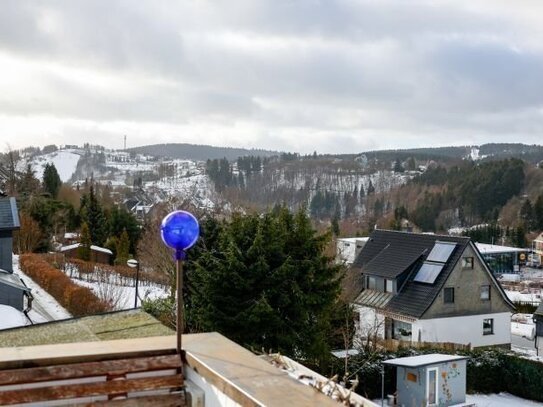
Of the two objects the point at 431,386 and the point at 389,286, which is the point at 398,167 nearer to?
the point at 389,286

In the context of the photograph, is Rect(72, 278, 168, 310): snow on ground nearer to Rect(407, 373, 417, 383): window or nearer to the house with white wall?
the house with white wall

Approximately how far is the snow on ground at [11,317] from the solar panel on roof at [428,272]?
588 inches

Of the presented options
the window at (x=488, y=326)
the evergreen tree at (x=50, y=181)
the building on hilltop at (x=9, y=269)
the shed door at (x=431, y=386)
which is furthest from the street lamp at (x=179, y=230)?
the evergreen tree at (x=50, y=181)

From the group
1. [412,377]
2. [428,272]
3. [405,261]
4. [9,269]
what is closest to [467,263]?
[428,272]

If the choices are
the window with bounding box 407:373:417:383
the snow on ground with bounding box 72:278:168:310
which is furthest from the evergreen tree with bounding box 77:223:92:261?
the window with bounding box 407:373:417:383

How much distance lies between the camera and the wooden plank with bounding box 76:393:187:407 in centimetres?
326

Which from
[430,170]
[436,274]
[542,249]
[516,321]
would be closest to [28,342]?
[436,274]

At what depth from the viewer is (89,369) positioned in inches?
129

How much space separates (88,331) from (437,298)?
55.7 feet

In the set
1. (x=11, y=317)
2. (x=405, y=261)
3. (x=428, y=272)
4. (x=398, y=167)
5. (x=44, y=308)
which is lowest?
(x=44, y=308)

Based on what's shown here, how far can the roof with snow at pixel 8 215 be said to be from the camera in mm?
16781

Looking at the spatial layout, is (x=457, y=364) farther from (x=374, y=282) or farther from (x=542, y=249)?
(x=542, y=249)

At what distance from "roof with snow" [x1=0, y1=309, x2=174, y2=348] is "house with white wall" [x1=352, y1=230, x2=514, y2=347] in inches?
565

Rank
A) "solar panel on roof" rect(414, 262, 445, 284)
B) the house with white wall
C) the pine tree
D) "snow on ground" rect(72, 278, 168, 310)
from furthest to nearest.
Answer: "solar panel on roof" rect(414, 262, 445, 284), the house with white wall, "snow on ground" rect(72, 278, 168, 310), the pine tree
